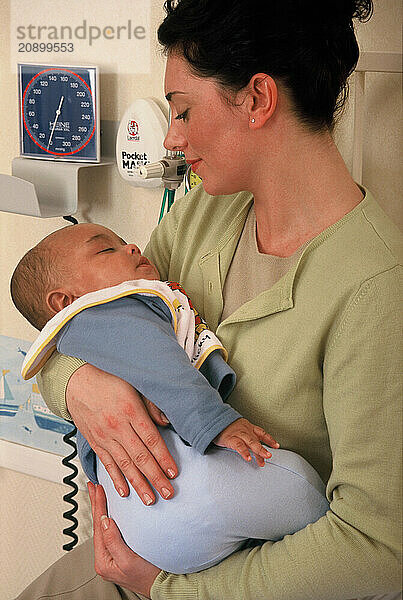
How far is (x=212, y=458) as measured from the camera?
932 millimetres

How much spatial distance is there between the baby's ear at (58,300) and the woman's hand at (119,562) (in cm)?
29

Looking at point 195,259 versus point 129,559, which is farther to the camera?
point 195,259

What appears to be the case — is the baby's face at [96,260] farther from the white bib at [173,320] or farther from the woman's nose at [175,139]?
the woman's nose at [175,139]

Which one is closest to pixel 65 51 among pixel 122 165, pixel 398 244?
pixel 122 165

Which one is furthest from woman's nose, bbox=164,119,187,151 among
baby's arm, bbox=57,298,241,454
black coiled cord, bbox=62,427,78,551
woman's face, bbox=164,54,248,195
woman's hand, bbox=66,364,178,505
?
black coiled cord, bbox=62,427,78,551

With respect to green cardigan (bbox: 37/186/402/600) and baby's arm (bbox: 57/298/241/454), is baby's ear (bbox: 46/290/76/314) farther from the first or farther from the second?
green cardigan (bbox: 37/186/402/600)

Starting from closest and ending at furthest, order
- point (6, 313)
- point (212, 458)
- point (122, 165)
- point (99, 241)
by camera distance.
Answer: point (212, 458), point (99, 241), point (122, 165), point (6, 313)

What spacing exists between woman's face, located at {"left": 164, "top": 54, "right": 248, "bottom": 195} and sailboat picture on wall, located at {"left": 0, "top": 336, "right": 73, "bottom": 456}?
844 mm

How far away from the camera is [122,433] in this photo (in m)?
0.99

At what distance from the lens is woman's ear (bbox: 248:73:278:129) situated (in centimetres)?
95

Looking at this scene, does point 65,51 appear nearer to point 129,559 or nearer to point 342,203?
point 342,203

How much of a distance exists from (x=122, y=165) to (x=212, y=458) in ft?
2.31

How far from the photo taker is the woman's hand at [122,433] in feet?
3.13

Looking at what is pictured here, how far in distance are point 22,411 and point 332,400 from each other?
105cm
